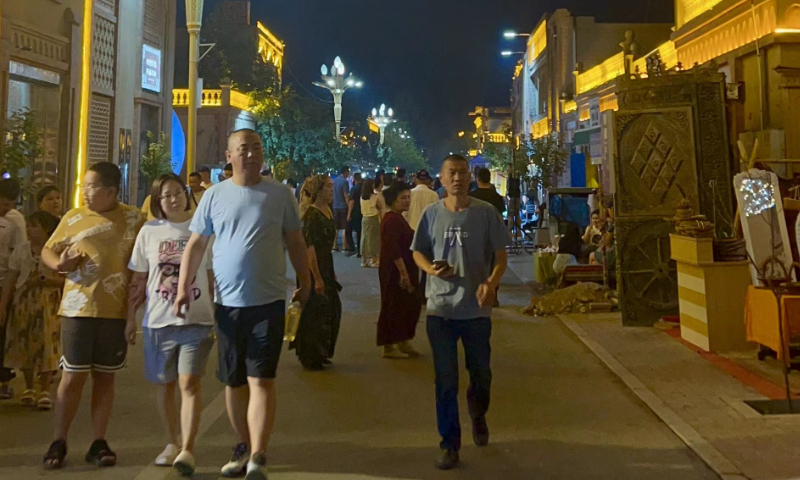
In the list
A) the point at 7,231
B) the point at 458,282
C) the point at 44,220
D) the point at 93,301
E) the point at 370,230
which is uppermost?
the point at 370,230

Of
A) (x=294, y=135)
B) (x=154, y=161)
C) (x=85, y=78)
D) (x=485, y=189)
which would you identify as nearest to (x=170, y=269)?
(x=485, y=189)

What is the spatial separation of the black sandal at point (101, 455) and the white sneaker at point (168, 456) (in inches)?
11.0

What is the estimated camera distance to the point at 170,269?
4926mm

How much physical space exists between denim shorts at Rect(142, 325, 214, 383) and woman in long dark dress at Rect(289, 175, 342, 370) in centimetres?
274

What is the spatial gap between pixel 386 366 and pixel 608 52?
28788 mm

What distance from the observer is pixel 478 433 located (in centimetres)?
542

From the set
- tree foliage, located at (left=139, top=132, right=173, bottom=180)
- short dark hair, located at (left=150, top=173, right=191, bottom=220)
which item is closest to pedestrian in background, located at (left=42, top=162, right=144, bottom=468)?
short dark hair, located at (left=150, top=173, right=191, bottom=220)

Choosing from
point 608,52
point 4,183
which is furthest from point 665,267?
point 608,52

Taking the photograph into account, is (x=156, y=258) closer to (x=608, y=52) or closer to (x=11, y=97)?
(x=11, y=97)

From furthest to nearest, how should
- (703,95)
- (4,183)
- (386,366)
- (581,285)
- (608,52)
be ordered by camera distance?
(608,52) < (581,285) < (703,95) < (386,366) < (4,183)

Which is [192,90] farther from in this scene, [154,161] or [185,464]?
[185,464]

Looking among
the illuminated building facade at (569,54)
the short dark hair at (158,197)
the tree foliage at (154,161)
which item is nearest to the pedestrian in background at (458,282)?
the short dark hair at (158,197)

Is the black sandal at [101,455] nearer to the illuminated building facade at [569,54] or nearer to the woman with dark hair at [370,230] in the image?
the woman with dark hair at [370,230]

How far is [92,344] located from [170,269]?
73cm
